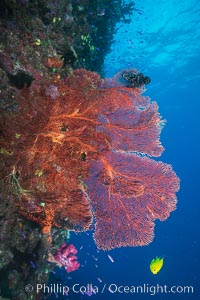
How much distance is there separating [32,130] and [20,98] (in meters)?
0.51

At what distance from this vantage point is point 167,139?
8006cm

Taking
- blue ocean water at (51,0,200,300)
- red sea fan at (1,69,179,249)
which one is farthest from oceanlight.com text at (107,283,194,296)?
red sea fan at (1,69,179,249)

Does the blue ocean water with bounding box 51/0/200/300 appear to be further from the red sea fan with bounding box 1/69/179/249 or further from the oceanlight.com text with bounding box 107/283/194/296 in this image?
the red sea fan with bounding box 1/69/179/249

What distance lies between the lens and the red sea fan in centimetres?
423

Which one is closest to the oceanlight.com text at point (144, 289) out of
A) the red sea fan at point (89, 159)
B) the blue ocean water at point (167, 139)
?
the blue ocean water at point (167, 139)

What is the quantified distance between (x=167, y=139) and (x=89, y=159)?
255 ft

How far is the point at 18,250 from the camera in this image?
5863mm

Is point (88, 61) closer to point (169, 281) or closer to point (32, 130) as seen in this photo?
point (32, 130)

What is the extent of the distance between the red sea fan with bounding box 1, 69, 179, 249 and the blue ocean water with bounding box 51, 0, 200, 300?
2.30 m

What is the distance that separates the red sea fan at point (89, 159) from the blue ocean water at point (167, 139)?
2300 millimetres

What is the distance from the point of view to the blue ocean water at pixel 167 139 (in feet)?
80.2

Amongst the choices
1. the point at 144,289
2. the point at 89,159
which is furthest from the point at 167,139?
the point at 89,159

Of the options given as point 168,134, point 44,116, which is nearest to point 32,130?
point 44,116

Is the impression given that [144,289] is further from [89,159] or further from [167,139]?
[167,139]
